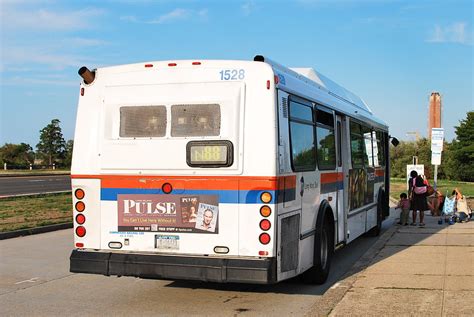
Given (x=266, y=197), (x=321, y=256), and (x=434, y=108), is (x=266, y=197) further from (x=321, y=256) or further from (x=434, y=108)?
(x=434, y=108)

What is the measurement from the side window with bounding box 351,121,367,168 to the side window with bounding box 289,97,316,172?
2.90 metres

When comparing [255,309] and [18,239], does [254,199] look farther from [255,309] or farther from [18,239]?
[18,239]

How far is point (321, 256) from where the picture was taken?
27.7 ft

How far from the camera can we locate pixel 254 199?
6.64 meters

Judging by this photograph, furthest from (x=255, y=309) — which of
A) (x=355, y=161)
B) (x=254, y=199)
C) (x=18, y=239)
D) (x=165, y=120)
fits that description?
(x=18, y=239)

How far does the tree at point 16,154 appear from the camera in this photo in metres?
76.6

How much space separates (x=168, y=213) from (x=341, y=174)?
389cm

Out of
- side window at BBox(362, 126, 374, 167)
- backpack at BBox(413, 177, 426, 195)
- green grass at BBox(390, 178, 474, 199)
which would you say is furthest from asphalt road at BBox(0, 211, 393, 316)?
green grass at BBox(390, 178, 474, 199)

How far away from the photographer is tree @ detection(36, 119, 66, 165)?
82.9 m

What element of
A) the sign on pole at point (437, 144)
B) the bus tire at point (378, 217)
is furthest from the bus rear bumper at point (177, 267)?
the sign on pole at point (437, 144)

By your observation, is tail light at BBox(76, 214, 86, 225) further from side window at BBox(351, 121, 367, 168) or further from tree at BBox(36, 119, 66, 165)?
tree at BBox(36, 119, 66, 165)

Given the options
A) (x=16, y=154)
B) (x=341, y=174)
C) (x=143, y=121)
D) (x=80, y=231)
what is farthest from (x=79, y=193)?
(x=16, y=154)

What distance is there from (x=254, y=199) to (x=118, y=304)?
2300 mm

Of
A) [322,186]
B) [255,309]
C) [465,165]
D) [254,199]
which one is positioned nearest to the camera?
[254,199]
